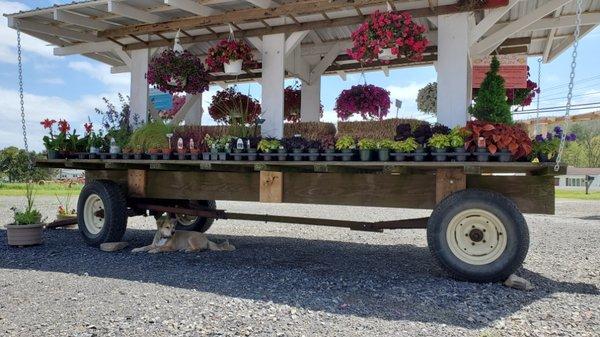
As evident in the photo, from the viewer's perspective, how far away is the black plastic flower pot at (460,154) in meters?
5.00

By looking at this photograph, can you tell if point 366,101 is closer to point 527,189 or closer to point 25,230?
point 527,189

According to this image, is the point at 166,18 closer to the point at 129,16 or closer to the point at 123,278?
the point at 129,16

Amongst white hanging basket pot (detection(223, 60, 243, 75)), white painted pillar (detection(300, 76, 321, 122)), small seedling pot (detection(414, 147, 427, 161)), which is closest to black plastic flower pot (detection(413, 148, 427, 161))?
small seedling pot (detection(414, 147, 427, 161))

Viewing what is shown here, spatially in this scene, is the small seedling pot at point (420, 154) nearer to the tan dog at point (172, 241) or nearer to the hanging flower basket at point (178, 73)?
the tan dog at point (172, 241)

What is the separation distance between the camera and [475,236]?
5.04 meters

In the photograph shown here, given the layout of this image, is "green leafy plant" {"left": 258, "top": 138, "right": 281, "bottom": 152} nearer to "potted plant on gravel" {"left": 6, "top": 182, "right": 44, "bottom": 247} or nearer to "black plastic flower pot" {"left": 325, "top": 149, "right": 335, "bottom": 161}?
"black plastic flower pot" {"left": 325, "top": 149, "right": 335, "bottom": 161}

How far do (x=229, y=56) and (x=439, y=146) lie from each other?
3405 mm

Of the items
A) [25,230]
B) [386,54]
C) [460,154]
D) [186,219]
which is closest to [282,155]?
[386,54]

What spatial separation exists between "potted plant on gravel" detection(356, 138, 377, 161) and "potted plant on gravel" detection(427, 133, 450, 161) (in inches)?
24.8

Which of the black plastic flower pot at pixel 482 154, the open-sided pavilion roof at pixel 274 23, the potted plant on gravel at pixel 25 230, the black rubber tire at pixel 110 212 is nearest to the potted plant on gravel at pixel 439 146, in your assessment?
the black plastic flower pot at pixel 482 154

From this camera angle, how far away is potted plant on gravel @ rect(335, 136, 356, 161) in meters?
5.44

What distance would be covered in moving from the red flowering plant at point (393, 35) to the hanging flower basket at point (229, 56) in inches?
77.8

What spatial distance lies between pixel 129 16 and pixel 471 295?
238 inches

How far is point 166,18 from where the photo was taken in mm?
7773
